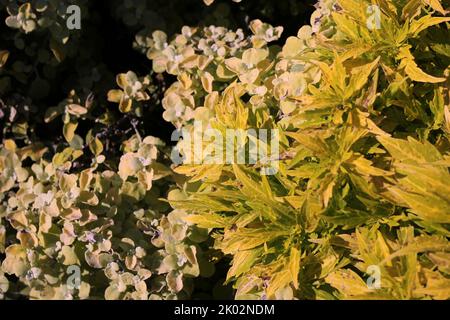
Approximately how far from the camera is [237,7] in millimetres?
3064

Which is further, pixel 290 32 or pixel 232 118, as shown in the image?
pixel 290 32

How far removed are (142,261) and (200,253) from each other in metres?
0.21

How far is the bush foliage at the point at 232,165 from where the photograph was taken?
1.63 m

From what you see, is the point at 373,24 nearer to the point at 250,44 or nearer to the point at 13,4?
the point at 250,44

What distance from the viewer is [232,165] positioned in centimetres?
186

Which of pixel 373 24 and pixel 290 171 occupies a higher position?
pixel 373 24

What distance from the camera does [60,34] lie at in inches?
103

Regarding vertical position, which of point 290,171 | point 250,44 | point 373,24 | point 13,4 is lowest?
point 290,171

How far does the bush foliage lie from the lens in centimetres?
163
